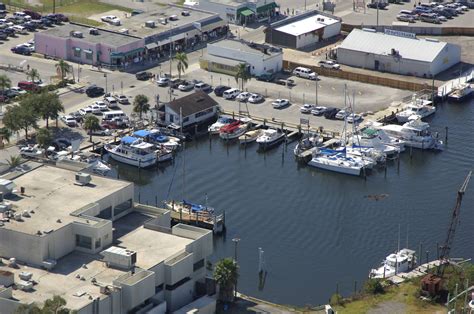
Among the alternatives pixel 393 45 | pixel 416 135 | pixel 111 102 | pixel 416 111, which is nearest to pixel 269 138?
pixel 416 135

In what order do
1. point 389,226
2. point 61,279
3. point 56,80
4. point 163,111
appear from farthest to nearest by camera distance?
point 56,80, point 163,111, point 389,226, point 61,279

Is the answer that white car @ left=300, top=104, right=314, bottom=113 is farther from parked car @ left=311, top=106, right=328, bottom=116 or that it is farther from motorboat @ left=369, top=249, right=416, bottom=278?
motorboat @ left=369, top=249, right=416, bottom=278

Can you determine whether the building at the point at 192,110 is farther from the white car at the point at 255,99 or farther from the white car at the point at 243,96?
the white car at the point at 255,99

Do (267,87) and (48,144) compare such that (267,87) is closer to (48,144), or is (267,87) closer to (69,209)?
(48,144)

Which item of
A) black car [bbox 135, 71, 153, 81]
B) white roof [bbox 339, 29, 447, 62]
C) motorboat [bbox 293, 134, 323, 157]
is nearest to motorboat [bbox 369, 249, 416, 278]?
motorboat [bbox 293, 134, 323, 157]

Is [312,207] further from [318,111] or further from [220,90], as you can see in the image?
[220,90]

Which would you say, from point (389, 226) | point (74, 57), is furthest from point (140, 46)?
point (389, 226)
